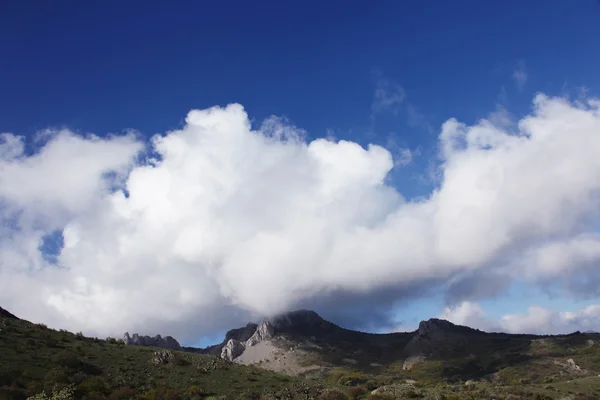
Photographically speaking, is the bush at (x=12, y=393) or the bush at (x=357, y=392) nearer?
the bush at (x=12, y=393)

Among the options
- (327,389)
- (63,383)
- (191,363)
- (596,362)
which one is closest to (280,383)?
(327,389)

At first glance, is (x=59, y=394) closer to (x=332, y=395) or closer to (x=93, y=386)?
(x=93, y=386)

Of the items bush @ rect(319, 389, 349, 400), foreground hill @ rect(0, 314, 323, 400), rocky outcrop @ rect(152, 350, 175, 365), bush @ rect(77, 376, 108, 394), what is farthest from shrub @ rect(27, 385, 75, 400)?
bush @ rect(319, 389, 349, 400)

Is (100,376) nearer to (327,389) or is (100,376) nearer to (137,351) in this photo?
(137,351)

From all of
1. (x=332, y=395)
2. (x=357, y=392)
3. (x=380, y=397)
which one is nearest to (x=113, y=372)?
(x=332, y=395)

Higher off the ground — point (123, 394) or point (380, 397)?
point (123, 394)

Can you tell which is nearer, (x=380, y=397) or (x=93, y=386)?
(x=93, y=386)

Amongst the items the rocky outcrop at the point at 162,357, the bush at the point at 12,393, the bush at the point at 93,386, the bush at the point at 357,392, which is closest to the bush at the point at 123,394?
the bush at the point at 93,386

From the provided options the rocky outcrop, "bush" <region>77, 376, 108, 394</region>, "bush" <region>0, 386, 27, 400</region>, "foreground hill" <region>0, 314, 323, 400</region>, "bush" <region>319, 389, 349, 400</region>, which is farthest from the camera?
the rocky outcrop

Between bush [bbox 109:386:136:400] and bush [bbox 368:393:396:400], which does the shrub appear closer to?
bush [bbox 109:386:136:400]

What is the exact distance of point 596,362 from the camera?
637 ft

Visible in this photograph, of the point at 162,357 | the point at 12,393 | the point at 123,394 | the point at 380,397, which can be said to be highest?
the point at 162,357

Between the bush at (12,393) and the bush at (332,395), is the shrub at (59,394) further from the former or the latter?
the bush at (332,395)

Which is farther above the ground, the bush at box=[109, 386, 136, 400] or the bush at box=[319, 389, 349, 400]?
the bush at box=[109, 386, 136, 400]
